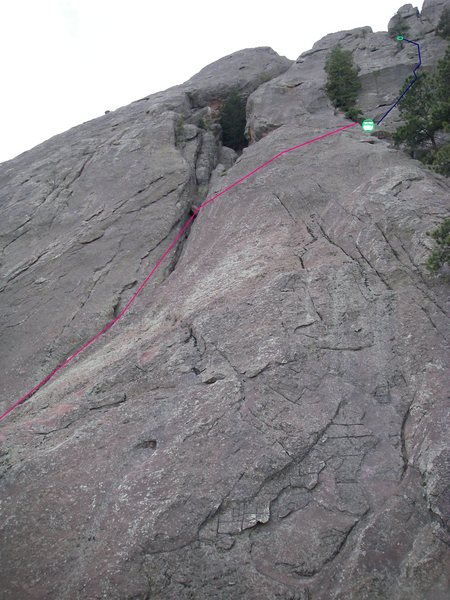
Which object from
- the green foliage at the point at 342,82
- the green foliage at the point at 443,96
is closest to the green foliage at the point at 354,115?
the green foliage at the point at 342,82

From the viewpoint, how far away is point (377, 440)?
33.5ft

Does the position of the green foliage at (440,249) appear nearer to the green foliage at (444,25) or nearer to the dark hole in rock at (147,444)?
the dark hole in rock at (147,444)

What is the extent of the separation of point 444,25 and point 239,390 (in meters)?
29.4

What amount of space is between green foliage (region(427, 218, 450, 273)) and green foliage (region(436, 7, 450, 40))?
22066mm

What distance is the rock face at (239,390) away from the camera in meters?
8.81

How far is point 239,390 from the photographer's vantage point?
1136cm

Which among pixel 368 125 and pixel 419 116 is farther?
pixel 368 125

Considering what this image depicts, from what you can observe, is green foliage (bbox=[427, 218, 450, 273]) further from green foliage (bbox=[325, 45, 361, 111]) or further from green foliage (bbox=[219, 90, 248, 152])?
green foliage (bbox=[219, 90, 248, 152])

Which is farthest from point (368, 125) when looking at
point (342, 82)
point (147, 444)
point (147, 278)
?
point (147, 444)

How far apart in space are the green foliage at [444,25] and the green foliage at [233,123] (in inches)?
518

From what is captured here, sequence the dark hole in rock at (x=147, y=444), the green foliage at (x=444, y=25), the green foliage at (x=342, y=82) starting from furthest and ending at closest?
the green foliage at (x=444, y=25) → the green foliage at (x=342, y=82) → the dark hole in rock at (x=147, y=444)

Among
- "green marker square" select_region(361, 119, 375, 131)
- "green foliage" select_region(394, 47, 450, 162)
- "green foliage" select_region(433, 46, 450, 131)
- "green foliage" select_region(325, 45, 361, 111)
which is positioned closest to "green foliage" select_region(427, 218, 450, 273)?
"green foliage" select_region(394, 47, 450, 162)

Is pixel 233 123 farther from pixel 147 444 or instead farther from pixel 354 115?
pixel 147 444

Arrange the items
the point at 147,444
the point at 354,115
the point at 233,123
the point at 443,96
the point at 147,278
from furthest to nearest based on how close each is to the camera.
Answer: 1. the point at 233,123
2. the point at 354,115
3. the point at 443,96
4. the point at 147,278
5. the point at 147,444
